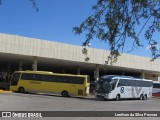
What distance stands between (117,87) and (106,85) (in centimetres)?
130

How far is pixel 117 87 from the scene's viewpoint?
40.2 m

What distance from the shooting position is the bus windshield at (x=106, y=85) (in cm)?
3941

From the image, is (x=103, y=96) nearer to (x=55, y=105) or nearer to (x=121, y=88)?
(x=121, y=88)

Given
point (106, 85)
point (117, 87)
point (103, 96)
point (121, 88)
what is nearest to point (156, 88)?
point (121, 88)

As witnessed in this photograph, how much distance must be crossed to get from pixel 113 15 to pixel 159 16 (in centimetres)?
71

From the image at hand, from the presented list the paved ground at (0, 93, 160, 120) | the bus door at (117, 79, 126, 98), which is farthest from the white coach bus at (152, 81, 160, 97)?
the paved ground at (0, 93, 160, 120)

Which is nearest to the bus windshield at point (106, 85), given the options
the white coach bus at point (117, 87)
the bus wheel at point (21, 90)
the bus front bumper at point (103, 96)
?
the white coach bus at point (117, 87)

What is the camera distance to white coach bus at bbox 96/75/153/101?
39.4 m

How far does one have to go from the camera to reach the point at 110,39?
240 inches

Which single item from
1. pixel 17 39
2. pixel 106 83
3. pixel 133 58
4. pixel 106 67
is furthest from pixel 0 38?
pixel 106 67

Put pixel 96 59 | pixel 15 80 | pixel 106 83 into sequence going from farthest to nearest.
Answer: pixel 96 59
pixel 15 80
pixel 106 83

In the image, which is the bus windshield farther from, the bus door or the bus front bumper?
the bus door

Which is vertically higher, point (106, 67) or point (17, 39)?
point (17, 39)

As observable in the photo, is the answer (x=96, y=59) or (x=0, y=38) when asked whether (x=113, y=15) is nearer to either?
(x=0, y=38)
